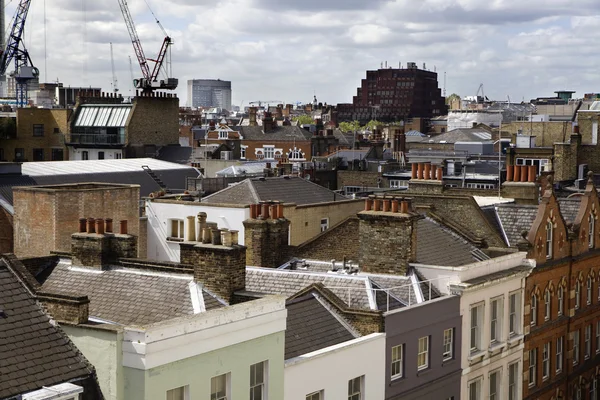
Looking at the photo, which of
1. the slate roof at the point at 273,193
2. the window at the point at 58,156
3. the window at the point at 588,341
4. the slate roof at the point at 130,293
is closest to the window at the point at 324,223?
the slate roof at the point at 273,193

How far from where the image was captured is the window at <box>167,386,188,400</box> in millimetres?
23641

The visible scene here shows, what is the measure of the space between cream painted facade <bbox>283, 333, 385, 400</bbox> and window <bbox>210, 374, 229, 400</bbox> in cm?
269

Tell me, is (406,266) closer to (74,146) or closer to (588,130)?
(588,130)

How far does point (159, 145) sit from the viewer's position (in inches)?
4601

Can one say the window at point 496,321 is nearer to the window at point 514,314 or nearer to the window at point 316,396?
the window at point 514,314

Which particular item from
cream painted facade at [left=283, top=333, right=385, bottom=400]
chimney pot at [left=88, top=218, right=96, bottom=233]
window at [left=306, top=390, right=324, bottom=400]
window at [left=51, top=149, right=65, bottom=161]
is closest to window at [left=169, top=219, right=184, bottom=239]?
chimney pot at [left=88, top=218, right=96, bottom=233]

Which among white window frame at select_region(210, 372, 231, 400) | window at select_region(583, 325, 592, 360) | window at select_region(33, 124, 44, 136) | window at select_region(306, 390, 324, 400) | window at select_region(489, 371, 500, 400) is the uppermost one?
window at select_region(33, 124, 44, 136)

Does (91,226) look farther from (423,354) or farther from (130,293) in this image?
(423,354)

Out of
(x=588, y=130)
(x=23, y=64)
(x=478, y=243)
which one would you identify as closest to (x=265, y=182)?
(x=478, y=243)

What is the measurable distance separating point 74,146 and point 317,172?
41582mm

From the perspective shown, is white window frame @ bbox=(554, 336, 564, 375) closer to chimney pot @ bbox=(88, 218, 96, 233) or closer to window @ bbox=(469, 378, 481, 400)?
window @ bbox=(469, 378, 481, 400)

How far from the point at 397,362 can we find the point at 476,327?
640cm

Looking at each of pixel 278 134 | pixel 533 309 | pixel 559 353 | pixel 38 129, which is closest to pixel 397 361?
pixel 533 309

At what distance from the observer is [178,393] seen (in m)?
23.9
